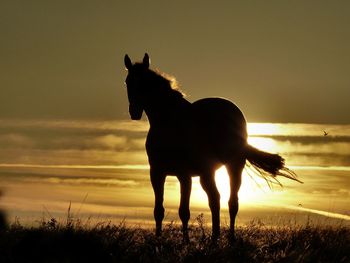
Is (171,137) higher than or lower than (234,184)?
higher

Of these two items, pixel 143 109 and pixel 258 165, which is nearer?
pixel 143 109

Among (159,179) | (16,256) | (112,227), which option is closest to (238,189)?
(159,179)

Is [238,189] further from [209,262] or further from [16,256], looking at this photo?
[16,256]

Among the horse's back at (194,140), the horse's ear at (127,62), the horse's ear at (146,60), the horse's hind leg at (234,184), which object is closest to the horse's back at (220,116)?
the horse's back at (194,140)

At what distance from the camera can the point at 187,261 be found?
10.4 meters

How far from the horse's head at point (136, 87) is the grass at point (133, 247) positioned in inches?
84.2

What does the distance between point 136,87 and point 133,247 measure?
3122mm

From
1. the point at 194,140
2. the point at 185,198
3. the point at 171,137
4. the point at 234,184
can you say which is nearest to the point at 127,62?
the point at 171,137

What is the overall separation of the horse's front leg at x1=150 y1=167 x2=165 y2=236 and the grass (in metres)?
0.30

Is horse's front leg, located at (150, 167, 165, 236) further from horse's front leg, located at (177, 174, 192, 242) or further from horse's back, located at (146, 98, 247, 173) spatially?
horse's front leg, located at (177, 174, 192, 242)

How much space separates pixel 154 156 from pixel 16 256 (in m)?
3.41

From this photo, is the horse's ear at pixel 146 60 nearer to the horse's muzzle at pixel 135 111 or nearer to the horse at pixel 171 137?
the horse at pixel 171 137

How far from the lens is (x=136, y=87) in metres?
12.9

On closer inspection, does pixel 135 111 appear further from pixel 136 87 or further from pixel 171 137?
pixel 171 137
